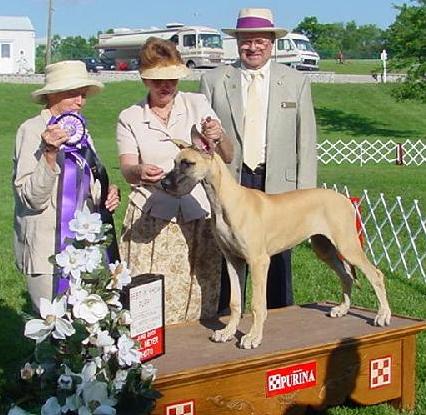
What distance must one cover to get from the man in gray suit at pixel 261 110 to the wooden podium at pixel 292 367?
0.81 metres

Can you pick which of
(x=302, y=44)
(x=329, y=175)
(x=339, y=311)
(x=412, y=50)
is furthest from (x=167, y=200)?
(x=302, y=44)

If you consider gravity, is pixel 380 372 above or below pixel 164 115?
below

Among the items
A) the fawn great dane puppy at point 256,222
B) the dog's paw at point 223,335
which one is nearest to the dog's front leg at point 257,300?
the fawn great dane puppy at point 256,222

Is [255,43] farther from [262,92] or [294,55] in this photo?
[294,55]

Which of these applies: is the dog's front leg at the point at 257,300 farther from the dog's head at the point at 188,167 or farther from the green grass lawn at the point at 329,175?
the green grass lawn at the point at 329,175

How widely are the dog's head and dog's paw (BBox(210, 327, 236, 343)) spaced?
0.82 metres

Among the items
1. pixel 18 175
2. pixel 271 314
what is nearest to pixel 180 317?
pixel 271 314

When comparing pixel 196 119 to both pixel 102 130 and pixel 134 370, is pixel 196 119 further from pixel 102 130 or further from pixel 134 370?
pixel 102 130

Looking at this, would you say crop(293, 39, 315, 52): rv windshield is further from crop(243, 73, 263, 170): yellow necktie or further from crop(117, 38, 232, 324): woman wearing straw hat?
crop(117, 38, 232, 324): woman wearing straw hat

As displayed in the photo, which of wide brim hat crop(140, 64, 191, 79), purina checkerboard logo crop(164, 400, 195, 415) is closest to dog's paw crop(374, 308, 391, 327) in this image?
purina checkerboard logo crop(164, 400, 195, 415)

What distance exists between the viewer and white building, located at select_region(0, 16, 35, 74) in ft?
192

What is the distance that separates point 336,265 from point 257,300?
0.89 m

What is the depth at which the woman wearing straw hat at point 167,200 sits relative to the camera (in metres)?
4.53

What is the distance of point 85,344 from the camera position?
11.0 ft
